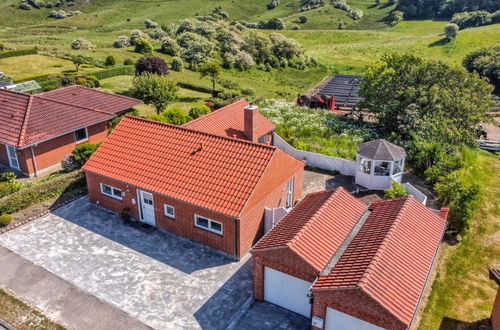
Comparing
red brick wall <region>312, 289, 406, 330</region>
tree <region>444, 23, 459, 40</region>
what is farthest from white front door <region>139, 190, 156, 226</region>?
tree <region>444, 23, 459, 40</region>

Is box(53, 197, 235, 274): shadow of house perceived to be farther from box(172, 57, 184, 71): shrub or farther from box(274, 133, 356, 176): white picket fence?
box(172, 57, 184, 71): shrub

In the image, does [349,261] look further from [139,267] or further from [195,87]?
[195,87]

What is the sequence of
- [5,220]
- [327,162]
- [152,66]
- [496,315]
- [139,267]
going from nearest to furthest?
[496,315], [139,267], [5,220], [327,162], [152,66]

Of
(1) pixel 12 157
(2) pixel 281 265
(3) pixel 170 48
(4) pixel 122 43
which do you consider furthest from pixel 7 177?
(4) pixel 122 43

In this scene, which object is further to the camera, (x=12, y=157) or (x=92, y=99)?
(x=92, y=99)

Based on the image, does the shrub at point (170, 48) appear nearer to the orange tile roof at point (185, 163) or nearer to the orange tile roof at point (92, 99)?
the orange tile roof at point (92, 99)
